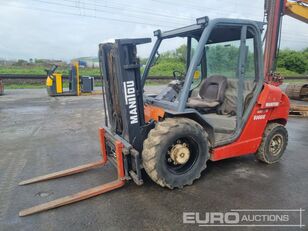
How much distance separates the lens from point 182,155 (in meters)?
3.86

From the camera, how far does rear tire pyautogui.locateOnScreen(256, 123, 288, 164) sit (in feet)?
15.8

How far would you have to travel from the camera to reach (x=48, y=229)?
119 inches


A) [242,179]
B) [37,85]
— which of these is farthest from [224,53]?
[37,85]

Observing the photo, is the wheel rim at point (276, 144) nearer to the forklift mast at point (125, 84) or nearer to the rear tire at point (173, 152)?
the rear tire at point (173, 152)

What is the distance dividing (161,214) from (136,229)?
40cm

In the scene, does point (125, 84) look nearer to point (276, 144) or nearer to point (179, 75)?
point (179, 75)

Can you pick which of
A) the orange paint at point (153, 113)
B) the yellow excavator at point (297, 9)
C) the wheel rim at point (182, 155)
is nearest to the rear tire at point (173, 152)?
the wheel rim at point (182, 155)

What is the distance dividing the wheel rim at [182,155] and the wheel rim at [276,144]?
179cm

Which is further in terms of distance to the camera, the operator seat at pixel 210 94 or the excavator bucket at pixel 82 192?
the operator seat at pixel 210 94

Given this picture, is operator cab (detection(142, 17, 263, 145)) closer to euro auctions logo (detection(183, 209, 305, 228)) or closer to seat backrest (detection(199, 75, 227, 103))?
seat backrest (detection(199, 75, 227, 103))

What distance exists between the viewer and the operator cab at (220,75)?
4082 millimetres

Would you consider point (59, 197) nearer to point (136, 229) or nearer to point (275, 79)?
point (136, 229)

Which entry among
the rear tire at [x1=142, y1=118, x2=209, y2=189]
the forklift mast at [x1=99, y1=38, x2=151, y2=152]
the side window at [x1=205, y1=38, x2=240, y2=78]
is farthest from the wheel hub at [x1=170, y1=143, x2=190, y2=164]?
the side window at [x1=205, y1=38, x2=240, y2=78]

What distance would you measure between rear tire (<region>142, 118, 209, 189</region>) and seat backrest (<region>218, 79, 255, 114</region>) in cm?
Answer: 108
